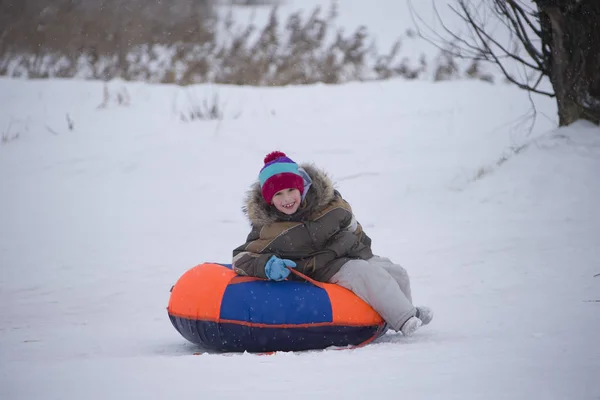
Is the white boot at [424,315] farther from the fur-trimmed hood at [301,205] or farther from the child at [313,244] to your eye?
the fur-trimmed hood at [301,205]

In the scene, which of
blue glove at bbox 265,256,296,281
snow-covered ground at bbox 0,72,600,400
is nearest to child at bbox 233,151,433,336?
blue glove at bbox 265,256,296,281

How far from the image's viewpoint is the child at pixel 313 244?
339 centimetres

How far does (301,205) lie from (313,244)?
22 cm

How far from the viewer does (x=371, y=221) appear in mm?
6457

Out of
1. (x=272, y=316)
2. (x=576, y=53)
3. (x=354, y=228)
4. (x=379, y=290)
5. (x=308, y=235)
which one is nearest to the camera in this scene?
(x=272, y=316)

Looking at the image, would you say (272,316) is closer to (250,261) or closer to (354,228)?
(250,261)

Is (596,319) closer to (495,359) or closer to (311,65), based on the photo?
(495,359)

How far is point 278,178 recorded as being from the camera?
11.6ft

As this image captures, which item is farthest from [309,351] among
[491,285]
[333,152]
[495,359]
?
[333,152]

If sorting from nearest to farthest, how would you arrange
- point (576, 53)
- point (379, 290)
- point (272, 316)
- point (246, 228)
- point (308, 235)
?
point (272, 316) → point (379, 290) → point (308, 235) → point (576, 53) → point (246, 228)

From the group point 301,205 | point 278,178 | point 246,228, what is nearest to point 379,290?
point 301,205

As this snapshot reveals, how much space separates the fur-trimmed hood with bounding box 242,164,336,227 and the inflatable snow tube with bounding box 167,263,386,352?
12.9 inches

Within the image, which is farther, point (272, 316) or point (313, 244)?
point (313, 244)

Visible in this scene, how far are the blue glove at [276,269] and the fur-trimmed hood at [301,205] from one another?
256 millimetres
